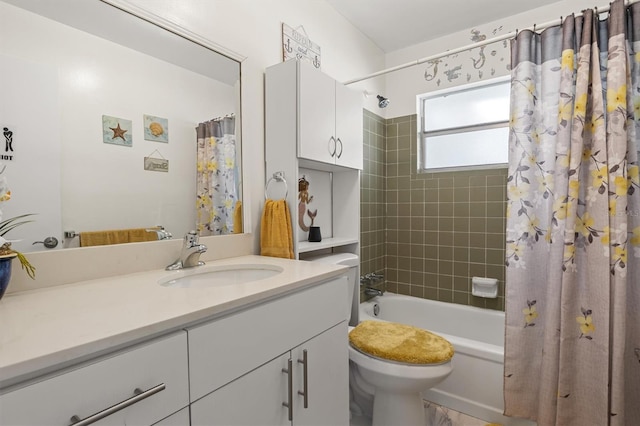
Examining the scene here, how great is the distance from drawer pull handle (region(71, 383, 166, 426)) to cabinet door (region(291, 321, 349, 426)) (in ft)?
1.45

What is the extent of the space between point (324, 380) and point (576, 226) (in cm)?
123

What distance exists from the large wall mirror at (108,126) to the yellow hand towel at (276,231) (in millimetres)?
185

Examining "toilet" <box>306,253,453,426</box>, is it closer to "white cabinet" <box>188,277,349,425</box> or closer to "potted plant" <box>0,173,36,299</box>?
"white cabinet" <box>188,277,349,425</box>

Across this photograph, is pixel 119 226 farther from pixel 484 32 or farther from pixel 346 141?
pixel 484 32

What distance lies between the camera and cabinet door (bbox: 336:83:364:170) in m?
1.83

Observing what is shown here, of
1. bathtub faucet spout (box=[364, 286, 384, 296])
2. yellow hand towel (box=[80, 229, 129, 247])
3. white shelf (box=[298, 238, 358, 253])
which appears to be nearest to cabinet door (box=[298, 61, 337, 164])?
white shelf (box=[298, 238, 358, 253])

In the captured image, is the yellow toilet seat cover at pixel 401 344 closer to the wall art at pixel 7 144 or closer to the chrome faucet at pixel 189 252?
the chrome faucet at pixel 189 252

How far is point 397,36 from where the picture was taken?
2.51 m

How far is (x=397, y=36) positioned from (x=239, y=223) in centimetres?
204

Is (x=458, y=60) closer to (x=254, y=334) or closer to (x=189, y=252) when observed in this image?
(x=189, y=252)

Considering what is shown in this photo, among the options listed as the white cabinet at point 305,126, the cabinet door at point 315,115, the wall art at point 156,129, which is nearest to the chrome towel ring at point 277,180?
the white cabinet at point 305,126

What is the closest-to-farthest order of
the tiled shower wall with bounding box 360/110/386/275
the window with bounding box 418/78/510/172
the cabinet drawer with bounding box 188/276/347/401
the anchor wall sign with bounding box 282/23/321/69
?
the cabinet drawer with bounding box 188/276/347/401, the anchor wall sign with bounding box 282/23/321/69, the window with bounding box 418/78/510/172, the tiled shower wall with bounding box 360/110/386/275

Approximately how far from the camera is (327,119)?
68.3 inches

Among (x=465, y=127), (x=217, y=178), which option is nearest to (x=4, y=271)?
(x=217, y=178)
